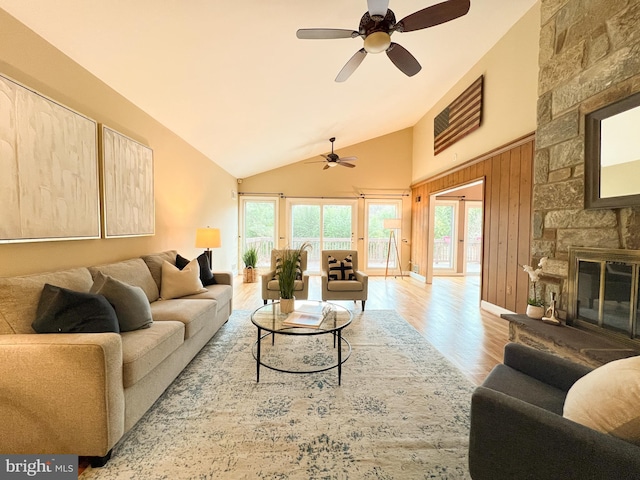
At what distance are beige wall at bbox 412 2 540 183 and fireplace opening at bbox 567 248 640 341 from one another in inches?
76.7

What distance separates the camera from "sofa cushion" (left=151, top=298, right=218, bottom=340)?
225cm

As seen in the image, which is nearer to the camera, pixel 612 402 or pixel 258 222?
pixel 612 402

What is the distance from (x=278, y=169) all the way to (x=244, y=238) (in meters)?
1.96

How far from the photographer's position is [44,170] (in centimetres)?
192

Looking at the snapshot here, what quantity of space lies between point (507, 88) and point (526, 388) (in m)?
3.91

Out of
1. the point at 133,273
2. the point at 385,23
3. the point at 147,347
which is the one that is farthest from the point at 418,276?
the point at 147,347

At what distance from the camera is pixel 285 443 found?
157 cm

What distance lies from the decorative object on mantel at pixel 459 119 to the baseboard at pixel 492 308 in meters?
2.76

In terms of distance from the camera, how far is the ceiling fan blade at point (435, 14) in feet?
6.30

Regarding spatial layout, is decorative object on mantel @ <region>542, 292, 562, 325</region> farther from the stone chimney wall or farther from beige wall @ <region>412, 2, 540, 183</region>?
beige wall @ <region>412, 2, 540, 183</region>

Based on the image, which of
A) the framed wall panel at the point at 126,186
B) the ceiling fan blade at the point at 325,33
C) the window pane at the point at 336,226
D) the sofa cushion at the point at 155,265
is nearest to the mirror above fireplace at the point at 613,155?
the ceiling fan blade at the point at 325,33

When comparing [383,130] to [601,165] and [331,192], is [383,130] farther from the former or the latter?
[601,165]

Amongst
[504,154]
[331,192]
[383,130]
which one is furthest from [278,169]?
[504,154]

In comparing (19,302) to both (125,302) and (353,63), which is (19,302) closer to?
(125,302)
